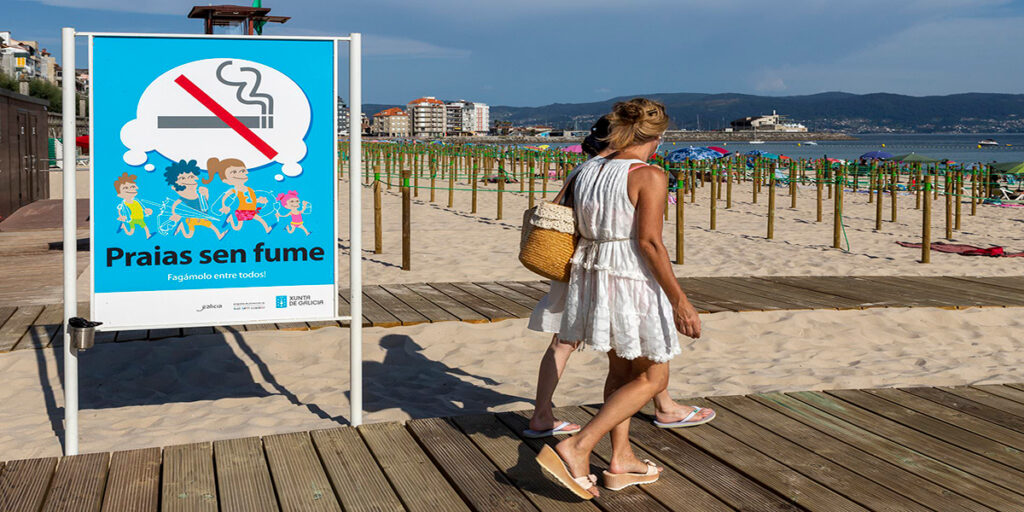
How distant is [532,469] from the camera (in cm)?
305

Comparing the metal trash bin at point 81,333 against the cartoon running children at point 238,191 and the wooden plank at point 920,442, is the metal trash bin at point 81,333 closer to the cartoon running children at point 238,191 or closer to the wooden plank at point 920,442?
the cartoon running children at point 238,191

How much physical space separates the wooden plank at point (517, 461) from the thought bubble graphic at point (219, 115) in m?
1.17

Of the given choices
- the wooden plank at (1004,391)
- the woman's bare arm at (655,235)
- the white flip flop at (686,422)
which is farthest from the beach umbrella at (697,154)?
the woman's bare arm at (655,235)

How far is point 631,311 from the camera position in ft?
9.03

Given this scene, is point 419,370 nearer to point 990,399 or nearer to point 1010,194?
point 990,399

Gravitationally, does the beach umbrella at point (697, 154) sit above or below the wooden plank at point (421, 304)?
above

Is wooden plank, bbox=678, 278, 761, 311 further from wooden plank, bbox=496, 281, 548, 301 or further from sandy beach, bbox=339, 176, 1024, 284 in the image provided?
sandy beach, bbox=339, 176, 1024, 284

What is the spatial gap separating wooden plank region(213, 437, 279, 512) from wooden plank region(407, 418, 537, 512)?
55 centimetres

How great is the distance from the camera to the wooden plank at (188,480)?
8.91 ft

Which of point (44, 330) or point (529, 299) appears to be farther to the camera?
point (529, 299)

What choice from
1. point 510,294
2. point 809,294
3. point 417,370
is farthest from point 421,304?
point 809,294

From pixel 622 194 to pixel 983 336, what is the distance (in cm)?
438

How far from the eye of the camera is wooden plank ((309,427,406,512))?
2.75 m

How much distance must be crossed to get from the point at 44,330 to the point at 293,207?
9.97ft
